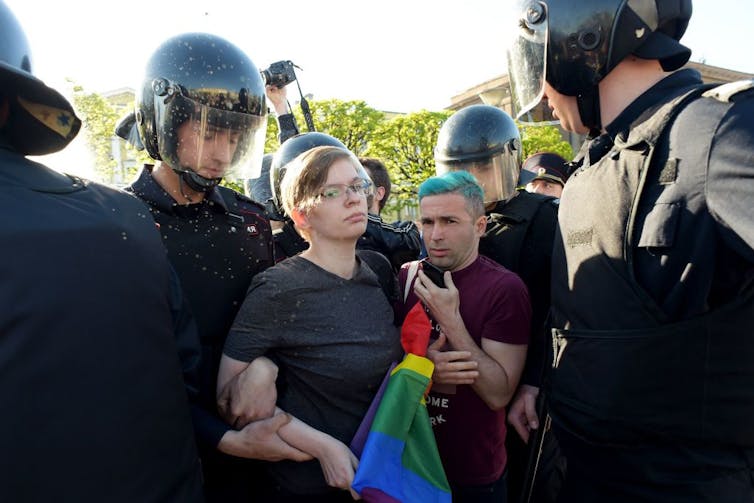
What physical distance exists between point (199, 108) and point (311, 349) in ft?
4.02

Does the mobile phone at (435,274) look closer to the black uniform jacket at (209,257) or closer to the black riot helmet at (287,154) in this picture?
the black uniform jacket at (209,257)

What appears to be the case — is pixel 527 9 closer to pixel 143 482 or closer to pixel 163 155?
pixel 163 155

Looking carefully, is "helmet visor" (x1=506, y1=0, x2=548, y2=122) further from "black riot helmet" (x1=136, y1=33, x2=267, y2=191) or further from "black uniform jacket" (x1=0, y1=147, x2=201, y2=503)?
"black uniform jacket" (x1=0, y1=147, x2=201, y2=503)

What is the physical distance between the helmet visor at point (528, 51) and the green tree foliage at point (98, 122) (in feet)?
49.7

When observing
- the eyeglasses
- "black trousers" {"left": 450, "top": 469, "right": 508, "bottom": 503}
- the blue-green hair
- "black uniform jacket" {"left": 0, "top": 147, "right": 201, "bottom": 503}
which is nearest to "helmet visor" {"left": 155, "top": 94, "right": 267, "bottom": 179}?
the eyeglasses

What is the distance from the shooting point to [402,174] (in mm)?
19812

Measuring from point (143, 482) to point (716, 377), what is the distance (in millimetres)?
1489

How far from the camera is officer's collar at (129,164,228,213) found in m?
2.17

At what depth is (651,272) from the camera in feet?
4.54

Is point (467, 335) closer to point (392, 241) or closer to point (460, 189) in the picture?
point (460, 189)

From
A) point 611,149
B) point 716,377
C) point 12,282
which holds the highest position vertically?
point 611,149

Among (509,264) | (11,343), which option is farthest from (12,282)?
(509,264)

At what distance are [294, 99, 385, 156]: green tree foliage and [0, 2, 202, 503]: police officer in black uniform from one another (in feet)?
56.8

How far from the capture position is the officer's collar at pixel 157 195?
217 centimetres
